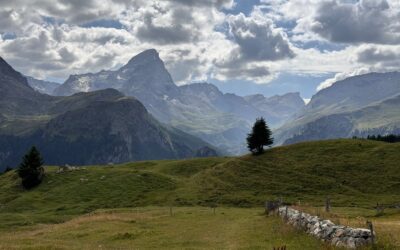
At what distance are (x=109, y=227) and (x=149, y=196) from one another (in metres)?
53.3

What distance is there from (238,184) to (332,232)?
77.8 m

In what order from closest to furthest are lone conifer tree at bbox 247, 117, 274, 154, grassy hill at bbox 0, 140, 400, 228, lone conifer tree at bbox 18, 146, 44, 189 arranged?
1. grassy hill at bbox 0, 140, 400, 228
2. lone conifer tree at bbox 18, 146, 44, 189
3. lone conifer tree at bbox 247, 117, 274, 154

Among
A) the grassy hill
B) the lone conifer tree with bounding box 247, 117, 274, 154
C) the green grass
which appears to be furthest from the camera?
the lone conifer tree with bounding box 247, 117, 274, 154

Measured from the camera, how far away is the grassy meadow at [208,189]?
68.8 meters

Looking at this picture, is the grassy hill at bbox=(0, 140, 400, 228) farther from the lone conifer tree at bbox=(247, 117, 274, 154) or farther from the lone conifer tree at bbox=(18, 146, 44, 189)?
the lone conifer tree at bbox=(247, 117, 274, 154)

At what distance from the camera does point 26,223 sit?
76062 millimetres

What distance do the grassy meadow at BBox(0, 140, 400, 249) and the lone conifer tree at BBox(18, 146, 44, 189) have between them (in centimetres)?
253

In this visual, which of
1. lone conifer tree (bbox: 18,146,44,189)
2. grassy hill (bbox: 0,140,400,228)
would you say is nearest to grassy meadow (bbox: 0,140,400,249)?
grassy hill (bbox: 0,140,400,228)

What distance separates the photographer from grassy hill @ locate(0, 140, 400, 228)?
3656 inches

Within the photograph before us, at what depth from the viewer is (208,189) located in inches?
4099

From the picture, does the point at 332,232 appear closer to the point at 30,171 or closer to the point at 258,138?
the point at 258,138

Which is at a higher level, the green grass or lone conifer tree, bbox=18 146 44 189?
lone conifer tree, bbox=18 146 44 189

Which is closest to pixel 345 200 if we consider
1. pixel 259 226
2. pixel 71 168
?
pixel 259 226

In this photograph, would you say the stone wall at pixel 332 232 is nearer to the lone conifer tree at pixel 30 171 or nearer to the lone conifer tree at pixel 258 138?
the lone conifer tree at pixel 258 138
